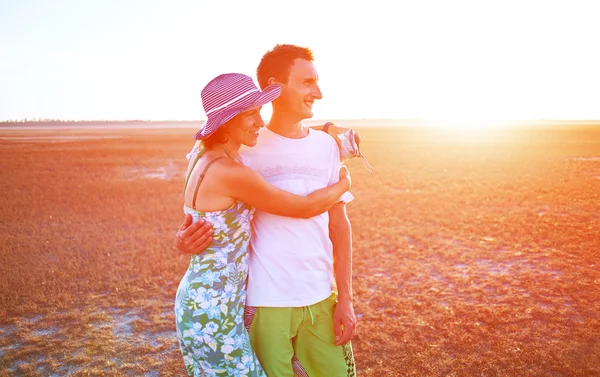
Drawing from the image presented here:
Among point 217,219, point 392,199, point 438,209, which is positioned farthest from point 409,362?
point 392,199

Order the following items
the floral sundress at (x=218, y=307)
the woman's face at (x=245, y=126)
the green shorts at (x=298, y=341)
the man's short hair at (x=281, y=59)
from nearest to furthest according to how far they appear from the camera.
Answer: the floral sundress at (x=218, y=307), the woman's face at (x=245, y=126), the green shorts at (x=298, y=341), the man's short hair at (x=281, y=59)

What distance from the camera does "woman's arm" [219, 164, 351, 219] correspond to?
7.52 ft

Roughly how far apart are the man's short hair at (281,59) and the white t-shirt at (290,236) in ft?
1.19

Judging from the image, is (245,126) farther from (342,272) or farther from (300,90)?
(342,272)

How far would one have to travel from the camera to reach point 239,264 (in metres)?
2.45

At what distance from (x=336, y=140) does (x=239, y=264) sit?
3.52ft

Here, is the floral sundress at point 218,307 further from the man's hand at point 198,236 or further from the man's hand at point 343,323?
the man's hand at point 343,323

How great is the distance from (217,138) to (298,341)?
51.0 inches

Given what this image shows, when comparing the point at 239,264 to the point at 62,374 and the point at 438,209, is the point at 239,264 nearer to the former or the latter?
the point at 62,374

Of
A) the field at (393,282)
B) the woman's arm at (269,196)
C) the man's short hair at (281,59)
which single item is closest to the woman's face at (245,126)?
the woman's arm at (269,196)

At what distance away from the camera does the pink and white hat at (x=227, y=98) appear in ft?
7.61

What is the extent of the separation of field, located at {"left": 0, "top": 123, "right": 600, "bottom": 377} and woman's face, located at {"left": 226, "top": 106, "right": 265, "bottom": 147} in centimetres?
368

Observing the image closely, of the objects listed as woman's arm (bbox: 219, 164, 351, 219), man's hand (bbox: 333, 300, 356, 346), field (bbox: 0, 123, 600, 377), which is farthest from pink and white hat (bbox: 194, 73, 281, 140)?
field (bbox: 0, 123, 600, 377)

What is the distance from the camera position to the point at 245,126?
240 cm
